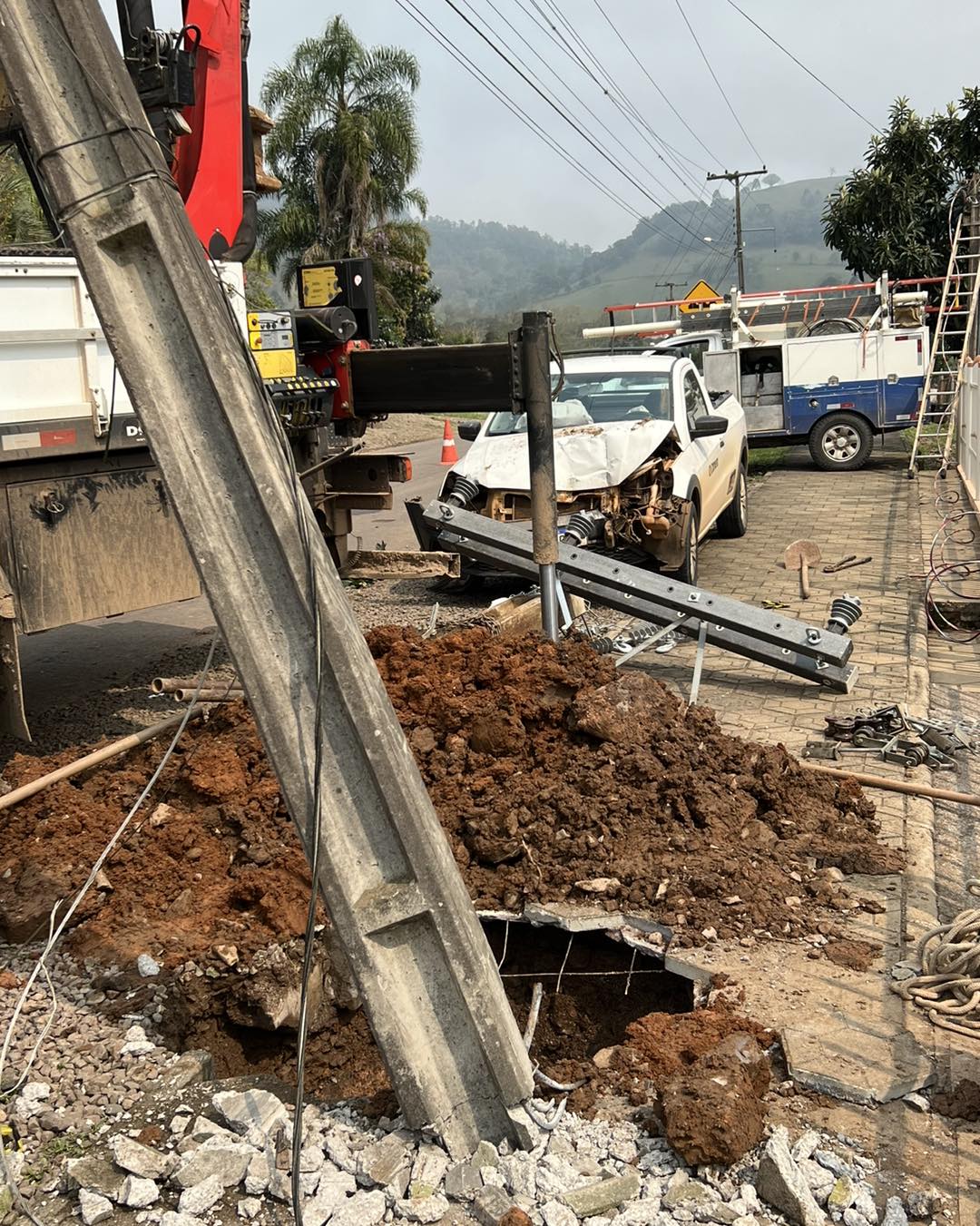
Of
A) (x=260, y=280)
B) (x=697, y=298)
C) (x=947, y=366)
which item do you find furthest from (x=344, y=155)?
(x=947, y=366)

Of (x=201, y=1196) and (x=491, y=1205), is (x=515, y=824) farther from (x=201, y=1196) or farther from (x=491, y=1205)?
(x=201, y=1196)

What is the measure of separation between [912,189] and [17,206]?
23.2 m

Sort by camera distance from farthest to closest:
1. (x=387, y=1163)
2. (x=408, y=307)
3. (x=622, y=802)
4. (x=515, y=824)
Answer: (x=408, y=307) → (x=622, y=802) → (x=515, y=824) → (x=387, y=1163)

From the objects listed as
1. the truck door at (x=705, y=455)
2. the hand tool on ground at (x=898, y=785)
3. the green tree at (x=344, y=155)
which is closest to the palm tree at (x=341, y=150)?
the green tree at (x=344, y=155)

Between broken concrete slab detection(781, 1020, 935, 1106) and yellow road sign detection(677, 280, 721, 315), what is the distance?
1947cm

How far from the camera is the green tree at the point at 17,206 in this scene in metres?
7.32

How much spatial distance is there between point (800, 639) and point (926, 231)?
73.5 feet

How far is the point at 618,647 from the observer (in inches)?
326

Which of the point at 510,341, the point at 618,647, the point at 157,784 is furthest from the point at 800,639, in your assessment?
the point at 157,784

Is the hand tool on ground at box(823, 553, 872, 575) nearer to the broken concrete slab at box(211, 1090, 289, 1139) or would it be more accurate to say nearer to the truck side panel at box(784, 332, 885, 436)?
the truck side panel at box(784, 332, 885, 436)

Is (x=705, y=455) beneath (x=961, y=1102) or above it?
above

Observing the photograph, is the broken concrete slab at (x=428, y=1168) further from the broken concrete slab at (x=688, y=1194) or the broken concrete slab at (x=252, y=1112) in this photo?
the broken concrete slab at (x=688, y=1194)

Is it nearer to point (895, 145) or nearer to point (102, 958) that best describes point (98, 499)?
point (102, 958)

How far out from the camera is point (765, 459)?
2189cm
